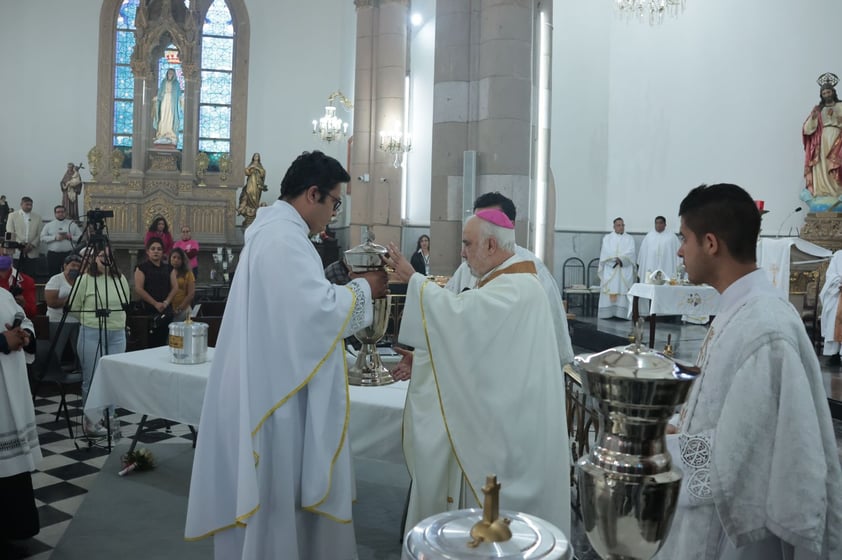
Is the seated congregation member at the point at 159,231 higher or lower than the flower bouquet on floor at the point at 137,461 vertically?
higher

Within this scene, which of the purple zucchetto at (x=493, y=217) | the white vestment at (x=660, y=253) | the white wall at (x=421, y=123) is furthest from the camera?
the white wall at (x=421, y=123)

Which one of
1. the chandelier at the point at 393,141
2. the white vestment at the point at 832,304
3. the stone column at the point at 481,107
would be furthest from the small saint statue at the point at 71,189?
the white vestment at the point at 832,304

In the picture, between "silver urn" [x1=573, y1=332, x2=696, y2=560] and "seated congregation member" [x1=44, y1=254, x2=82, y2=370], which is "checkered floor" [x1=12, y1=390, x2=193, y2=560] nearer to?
"seated congregation member" [x1=44, y1=254, x2=82, y2=370]

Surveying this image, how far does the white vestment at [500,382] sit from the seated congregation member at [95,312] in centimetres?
439

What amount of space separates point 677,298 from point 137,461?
734 cm

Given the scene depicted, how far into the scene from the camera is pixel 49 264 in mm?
14680

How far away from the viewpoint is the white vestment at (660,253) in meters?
13.4

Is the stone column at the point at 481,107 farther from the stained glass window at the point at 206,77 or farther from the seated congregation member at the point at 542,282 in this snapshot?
the stained glass window at the point at 206,77

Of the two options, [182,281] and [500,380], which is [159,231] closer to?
[182,281]

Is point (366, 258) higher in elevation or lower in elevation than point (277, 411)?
higher

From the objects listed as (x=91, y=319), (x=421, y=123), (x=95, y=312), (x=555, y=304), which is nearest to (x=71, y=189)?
(x=421, y=123)

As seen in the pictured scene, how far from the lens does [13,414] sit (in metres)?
3.69

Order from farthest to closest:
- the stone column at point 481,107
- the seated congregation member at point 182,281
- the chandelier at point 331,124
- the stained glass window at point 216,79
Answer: the stained glass window at point 216,79, the chandelier at point 331,124, the seated congregation member at point 182,281, the stone column at point 481,107

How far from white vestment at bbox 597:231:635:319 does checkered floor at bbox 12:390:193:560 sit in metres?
9.16
